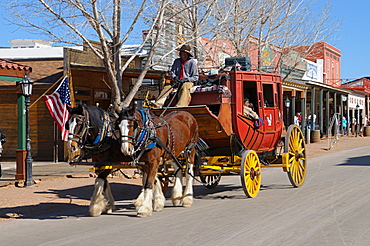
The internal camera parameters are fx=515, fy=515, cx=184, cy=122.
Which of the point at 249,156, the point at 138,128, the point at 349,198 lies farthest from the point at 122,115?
the point at 349,198

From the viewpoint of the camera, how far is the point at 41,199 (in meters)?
11.6

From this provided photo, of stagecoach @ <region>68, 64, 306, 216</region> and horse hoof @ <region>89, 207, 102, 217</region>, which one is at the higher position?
stagecoach @ <region>68, 64, 306, 216</region>

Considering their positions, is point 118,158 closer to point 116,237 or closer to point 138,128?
point 138,128

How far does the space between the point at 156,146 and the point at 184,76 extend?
261 centimetres

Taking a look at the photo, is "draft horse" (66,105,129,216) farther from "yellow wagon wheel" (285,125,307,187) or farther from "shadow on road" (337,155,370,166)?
"shadow on road" (337,155,370,166)

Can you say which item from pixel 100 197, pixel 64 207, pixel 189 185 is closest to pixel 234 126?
pixel 189 185

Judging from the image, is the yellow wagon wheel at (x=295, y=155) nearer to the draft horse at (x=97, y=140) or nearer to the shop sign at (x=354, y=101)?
the draft horse at (x=97, y=140)

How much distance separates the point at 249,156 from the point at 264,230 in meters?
3.66

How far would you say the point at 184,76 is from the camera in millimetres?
11383

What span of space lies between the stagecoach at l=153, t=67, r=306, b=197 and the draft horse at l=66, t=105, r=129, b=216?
2.15 m

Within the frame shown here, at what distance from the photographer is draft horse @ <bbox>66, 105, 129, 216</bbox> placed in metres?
8.59

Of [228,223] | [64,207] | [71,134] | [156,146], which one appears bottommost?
[64,207]

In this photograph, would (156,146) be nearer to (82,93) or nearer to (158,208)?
(158,208)

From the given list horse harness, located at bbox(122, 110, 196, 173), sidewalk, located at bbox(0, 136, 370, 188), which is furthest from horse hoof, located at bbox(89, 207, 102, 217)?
sidewalk, located at bbox(0, 136, 370, 188)
